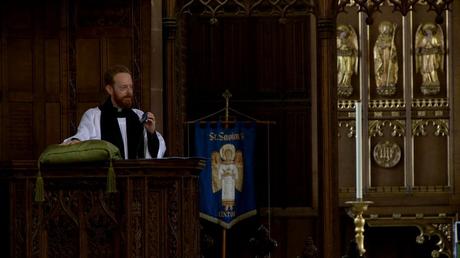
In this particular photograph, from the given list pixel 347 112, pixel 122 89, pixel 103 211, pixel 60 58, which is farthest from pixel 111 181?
pixel 347 112

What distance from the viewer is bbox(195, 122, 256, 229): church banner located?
13164mm

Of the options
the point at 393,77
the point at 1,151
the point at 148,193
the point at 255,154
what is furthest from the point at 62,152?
the point at 393,77

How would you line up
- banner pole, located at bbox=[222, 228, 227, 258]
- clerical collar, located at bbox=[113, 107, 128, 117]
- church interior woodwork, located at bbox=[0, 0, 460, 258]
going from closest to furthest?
1. clerical collar, located at bbox=[113, 107, 128, 117]
2. banner pole, located at bbox=[222, 228, 227, 258]
3. church interior woodwork, located at bbox=[0, 0, 460, 258]

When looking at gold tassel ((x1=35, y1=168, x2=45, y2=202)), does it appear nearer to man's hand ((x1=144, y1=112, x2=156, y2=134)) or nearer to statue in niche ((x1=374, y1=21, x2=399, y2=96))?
man's hand ((x1=144, y1=112, x2=156, y2=134))

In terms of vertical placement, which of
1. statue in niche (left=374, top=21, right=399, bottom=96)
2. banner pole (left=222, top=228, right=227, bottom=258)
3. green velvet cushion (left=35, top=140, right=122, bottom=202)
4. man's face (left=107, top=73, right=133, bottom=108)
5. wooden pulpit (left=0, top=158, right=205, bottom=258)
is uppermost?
statue in niche (left=374, top=21, right=399, bottom=96)

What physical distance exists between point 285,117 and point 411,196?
60.7 inches

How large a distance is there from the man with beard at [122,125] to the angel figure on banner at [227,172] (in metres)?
3.94

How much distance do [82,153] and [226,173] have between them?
5.51m

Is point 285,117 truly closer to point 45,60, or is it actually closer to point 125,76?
point 45,60

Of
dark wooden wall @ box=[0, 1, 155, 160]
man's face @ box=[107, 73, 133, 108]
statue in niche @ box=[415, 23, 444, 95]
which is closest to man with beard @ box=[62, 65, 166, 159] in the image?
man's face @ box=[107, 73, 133, 108]

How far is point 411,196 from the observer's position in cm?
1380

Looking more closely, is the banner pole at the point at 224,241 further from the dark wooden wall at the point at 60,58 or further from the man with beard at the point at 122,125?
the man with beard at the point at 122,125

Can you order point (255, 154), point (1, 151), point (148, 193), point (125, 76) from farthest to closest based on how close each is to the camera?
point (255, 154) → point (1, 151) → point (125, 76) → point (148, 193)

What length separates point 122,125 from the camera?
9.21 metres
